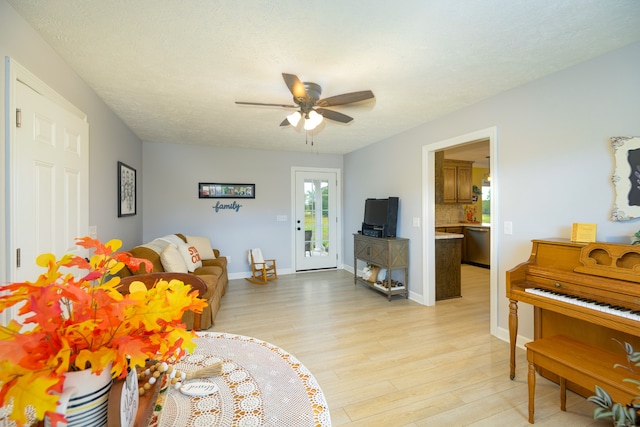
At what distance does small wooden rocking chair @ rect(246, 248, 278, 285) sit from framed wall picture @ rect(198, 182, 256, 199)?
41.2 inches

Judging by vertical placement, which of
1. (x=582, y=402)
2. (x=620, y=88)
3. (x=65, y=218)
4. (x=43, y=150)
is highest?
(x=620, y=88)

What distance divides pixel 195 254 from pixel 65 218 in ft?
6.00

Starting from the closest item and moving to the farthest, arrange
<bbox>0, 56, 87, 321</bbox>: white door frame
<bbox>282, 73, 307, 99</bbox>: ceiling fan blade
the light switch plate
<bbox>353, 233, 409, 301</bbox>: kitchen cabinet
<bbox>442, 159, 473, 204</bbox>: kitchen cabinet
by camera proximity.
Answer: <bbox>0, 56, 87, 321</bbox>: white door frame < <bbox>282, 73, 307, 99</bbox>: ceiling fan blade < the light switch plate < <bbox>353, 233, 409, 301</bbox>: kitchen cabinet < <bbox>442, 159, 473, 204</bbox>: kitchen cabinet

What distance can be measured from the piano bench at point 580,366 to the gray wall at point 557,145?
2.70 feet

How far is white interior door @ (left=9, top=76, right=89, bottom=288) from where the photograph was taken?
5.22 ft

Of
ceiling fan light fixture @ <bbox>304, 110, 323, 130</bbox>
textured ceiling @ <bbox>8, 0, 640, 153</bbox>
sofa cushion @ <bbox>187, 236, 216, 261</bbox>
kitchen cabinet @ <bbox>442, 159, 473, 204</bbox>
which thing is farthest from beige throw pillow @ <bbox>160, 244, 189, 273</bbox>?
kitchen cabinet @ <bbox>442, 159, 473, 204</bbox>

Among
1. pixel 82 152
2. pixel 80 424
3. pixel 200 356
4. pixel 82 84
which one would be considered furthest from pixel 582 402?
pixel 82 84

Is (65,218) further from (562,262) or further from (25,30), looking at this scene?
(562,262)

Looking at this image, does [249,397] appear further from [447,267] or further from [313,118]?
[447,267]

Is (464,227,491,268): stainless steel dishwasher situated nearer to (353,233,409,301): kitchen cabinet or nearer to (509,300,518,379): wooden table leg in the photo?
(353,233,409,301): kitchen cabinet

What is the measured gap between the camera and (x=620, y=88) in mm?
1985

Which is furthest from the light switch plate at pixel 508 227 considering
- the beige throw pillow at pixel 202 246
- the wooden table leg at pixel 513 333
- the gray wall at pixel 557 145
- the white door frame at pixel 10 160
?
the beige throw pillow at pixel 202 246

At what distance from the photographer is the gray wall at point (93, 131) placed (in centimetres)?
153

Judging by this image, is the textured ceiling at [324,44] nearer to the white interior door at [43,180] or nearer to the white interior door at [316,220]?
the white interior door at [43,180]
